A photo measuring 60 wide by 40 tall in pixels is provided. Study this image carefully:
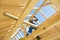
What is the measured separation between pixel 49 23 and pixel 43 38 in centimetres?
242

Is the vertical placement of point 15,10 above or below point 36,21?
below

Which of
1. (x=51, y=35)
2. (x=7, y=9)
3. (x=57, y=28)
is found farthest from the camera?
(x=51, y=35)

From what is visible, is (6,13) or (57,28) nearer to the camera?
(6,13)

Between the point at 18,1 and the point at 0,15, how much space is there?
52 centimetres

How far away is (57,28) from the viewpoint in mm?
3738

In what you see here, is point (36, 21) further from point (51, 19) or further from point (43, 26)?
point (51, 19)

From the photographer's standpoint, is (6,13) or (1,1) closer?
(1,1)

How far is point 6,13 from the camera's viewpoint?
263cm

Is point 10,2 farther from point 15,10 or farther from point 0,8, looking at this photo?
point 15,10

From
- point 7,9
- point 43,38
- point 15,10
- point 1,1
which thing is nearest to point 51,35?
point 43,38

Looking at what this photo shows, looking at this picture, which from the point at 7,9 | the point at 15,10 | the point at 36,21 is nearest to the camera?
the point at 7,9

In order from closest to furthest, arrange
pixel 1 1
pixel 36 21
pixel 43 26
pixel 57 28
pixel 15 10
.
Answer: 1. pixel 1 1
2. pixel 43 26
3. pixel 15 10
4. pixel 57 28
5. pixel 36 21

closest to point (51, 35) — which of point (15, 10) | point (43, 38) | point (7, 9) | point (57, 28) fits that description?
point (43, 38)

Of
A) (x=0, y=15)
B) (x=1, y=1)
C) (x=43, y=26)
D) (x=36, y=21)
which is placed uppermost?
(x=36, y=21)
